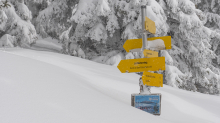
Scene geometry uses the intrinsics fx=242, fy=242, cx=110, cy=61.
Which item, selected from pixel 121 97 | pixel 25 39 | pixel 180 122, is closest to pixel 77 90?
pixel 121 97

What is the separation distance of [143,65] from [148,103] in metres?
0.49

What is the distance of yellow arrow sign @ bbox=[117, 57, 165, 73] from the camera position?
2961 mm

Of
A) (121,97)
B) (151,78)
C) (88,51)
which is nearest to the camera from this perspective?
(151,78)

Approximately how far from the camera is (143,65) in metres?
3.05

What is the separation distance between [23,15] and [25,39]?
1.44 metres

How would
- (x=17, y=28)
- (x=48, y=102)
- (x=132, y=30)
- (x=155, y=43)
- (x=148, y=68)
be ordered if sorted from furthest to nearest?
1. (x=17, y=28)
2. (x=132, y=30)
3. (x=155, y=43)
4. (x=148, y=68)
5. (x=48, y=102)

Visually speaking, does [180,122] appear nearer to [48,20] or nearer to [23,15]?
[48,20]

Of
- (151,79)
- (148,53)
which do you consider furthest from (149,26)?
(151,79)

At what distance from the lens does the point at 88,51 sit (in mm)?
10672

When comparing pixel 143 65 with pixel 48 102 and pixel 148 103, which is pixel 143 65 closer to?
pixel 148 103

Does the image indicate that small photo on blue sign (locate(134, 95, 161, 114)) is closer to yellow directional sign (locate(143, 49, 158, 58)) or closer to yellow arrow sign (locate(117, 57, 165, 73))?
yellow arrow sign (locate(117, 57, 165, 73))

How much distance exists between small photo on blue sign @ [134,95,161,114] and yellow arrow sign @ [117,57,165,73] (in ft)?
1.17

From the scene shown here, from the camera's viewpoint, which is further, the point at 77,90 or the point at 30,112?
the point at 77,90

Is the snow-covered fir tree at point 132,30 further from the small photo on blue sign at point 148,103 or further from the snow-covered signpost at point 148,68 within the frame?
the small photo on blue sign at point 148,103
